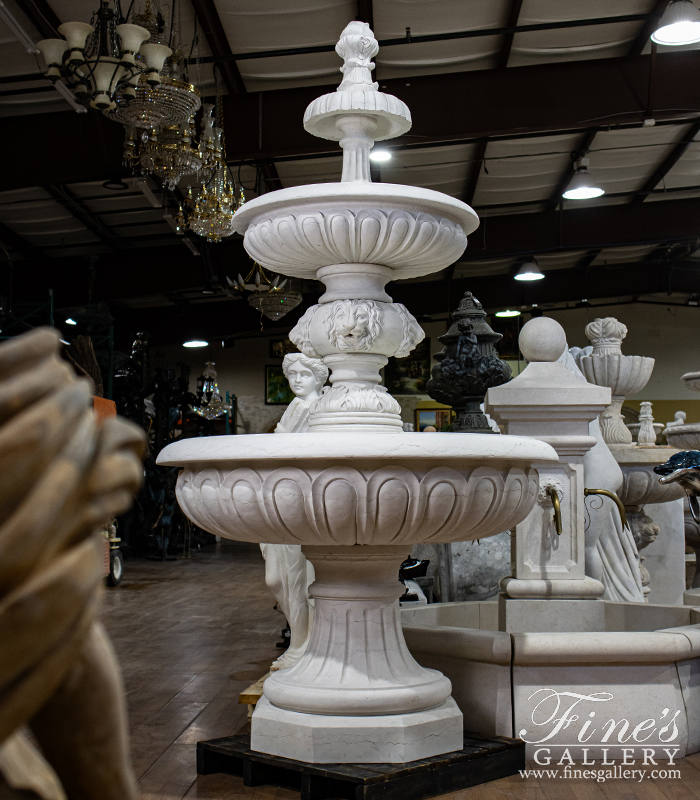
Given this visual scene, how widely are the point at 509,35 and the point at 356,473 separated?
625 cm

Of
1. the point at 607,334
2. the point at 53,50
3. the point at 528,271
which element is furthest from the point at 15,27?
the point at 528,271

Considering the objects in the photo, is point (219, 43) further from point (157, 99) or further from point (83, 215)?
point (83, 215)

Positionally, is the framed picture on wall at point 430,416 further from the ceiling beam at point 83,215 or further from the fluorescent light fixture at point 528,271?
the ceiling beam at point 83,215

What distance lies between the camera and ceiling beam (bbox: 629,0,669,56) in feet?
23.9

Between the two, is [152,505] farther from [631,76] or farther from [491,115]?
[631,76]

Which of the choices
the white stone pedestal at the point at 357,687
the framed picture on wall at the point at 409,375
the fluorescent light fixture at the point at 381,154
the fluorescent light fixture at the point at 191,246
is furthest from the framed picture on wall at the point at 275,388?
the white stone pedestal at the point at 357,687

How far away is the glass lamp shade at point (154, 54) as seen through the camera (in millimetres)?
5141

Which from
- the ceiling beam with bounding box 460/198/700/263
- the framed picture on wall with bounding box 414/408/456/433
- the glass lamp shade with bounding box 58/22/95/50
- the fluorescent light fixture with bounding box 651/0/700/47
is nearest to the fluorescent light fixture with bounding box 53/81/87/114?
the glass lamp shade with bounding box 58/22/95/50

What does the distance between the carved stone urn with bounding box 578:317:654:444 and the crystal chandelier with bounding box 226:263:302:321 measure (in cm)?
495

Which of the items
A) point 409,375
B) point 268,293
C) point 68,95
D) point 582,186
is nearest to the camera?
point 68,95

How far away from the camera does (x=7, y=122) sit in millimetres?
7762

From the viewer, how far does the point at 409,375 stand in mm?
20688

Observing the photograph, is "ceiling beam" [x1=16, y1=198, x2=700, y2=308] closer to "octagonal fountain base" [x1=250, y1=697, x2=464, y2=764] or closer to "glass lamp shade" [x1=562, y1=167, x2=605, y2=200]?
"glass lamp shade" [x1=562, y1=167, x2=605, y2=200]

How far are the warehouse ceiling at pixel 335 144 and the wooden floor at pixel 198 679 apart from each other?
3.43 metres
